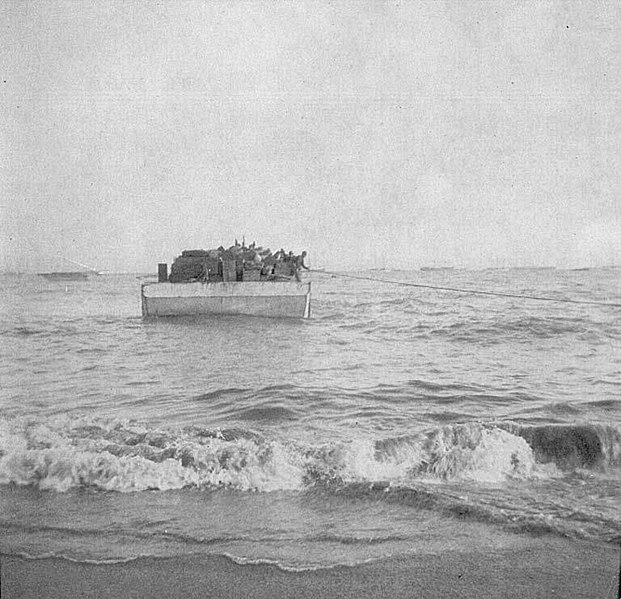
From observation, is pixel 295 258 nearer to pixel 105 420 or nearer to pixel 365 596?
pixel 105 420

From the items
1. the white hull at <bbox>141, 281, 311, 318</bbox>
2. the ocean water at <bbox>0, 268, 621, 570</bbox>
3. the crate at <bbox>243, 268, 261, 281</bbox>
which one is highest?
the crate at <bbox>243, 268, 261, 281</bbox>

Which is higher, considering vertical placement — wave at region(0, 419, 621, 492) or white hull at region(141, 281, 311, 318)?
white hull at region(141, 281, 311, 318)

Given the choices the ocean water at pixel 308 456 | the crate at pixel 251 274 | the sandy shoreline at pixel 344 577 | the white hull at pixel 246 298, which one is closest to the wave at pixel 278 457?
the ocean water at pixel 308 456

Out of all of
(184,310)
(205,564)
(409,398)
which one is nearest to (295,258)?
(184,310)

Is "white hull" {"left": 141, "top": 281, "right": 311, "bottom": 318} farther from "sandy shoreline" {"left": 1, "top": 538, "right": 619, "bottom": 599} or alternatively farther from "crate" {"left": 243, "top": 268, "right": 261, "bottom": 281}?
"sandy shoreline" {"left": 1, "top": 538, "right": 619, "bottom": 599}

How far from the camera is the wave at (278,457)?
4828 millimetres

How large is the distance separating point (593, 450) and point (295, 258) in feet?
52.4

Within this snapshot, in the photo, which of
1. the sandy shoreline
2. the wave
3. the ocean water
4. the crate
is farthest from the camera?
the crate

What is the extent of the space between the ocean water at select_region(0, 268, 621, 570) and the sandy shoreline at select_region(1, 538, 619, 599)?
131 mm

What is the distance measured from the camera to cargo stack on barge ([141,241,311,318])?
21016mm

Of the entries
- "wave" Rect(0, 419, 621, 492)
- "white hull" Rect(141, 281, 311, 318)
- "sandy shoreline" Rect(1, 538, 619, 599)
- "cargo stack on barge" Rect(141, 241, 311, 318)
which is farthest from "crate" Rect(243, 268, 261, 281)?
"sandy shoreline" Rect(1, 538, 619, 599)

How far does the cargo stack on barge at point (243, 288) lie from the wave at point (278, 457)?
14.8 meters

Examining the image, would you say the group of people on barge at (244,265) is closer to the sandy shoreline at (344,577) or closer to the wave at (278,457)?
the wave at (278,457)

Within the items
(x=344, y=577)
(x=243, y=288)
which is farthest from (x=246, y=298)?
(x=344, y=577)
